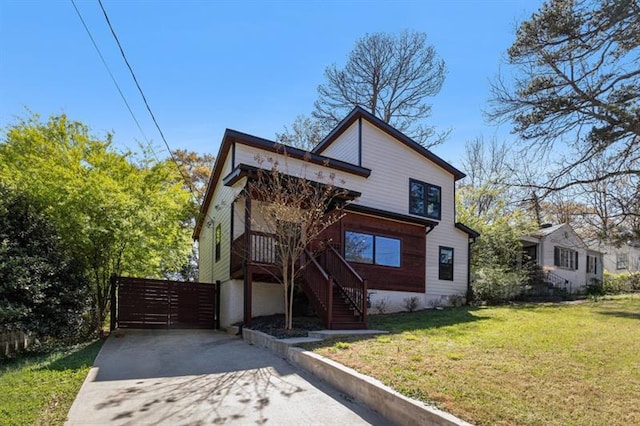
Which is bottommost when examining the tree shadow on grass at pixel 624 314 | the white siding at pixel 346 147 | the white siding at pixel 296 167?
the tree shadow on grass at pixel 624 314

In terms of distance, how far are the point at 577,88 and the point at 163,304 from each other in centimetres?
1431

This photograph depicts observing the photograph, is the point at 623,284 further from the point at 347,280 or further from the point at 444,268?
the point at 347,280

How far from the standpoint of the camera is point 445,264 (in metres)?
17.3

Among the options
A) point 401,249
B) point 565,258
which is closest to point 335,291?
point 401,249

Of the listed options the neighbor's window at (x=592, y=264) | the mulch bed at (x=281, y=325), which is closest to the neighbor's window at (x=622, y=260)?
the neighbor's window at (x=592, y=264)

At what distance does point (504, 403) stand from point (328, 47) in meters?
15.2

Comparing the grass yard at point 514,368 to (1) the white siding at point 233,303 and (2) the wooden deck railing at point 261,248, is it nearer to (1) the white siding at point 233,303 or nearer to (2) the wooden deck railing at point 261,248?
(2) the wooden deck railing at point 261,248

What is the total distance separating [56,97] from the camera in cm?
1345

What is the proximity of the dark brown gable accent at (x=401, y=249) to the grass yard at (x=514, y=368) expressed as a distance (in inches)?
163

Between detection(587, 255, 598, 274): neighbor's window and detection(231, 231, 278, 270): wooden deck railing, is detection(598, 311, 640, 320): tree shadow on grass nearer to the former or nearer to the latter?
detection(231, 231, 278, 270): wooden deck railing

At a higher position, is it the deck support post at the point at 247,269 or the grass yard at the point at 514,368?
the deck support post at the point at 247,269

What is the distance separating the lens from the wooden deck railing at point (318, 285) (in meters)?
9.95

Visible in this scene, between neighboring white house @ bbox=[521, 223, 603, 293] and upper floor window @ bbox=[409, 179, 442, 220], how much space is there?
32.8 feet

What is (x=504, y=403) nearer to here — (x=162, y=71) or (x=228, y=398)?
(x=228, y=398)
